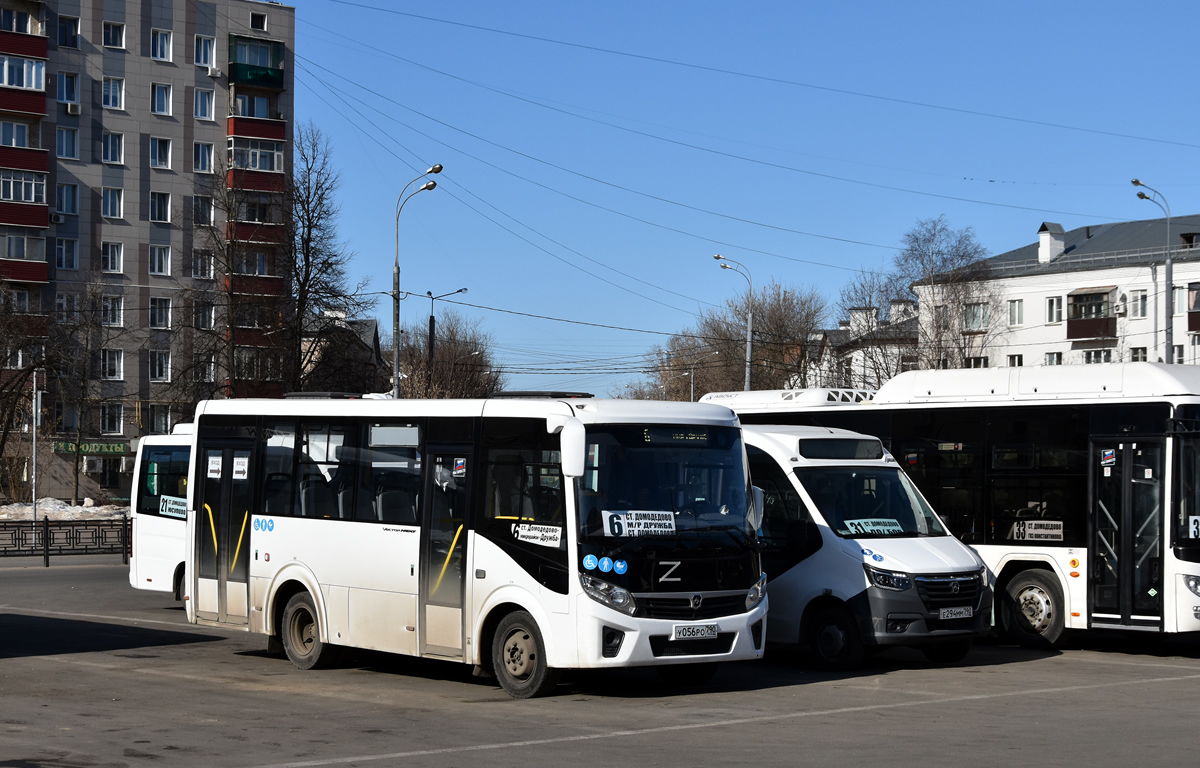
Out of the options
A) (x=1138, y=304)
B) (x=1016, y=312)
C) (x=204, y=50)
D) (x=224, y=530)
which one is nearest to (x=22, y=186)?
(x=204, y=50)

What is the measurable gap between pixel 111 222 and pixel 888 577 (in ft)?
196

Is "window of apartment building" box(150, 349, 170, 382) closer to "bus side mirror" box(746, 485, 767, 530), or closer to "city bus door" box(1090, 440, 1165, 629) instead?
"city bus door" box(1090, 440, 1165, 629)

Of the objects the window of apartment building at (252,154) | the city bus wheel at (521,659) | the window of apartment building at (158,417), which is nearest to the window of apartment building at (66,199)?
the window of apartment building at (252,154)

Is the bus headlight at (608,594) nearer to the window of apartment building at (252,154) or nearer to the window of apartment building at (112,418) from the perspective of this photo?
the window of apartment building at (112,418)

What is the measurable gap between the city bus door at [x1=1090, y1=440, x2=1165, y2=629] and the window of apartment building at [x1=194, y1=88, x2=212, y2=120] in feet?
197

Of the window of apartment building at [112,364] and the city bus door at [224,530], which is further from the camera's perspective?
the window of apartment building at [112,364]

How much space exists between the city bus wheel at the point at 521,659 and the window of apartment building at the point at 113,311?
58850 millimetres

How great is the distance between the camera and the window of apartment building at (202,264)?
192 feet

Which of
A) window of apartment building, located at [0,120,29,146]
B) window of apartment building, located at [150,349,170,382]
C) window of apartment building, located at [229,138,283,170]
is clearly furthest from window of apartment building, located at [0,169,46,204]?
window of apartment building, located at [150,349,170,382]

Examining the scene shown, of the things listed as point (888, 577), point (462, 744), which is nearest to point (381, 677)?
point (462, 744)

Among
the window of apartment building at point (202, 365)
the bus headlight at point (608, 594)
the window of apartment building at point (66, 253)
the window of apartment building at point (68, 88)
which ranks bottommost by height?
the bus headlight at point (608, 594)

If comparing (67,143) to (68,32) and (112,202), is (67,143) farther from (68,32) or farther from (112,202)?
(68,32)

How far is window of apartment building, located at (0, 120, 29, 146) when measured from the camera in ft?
208

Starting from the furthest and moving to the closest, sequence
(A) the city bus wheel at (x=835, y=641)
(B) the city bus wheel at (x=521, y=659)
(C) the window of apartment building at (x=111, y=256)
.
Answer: (C) the window of apartment building at (x=111, y=256)
(A) the city bus wheel at (x=835, y=641)
(B) the city bus wheel at (x=521, y=659)
